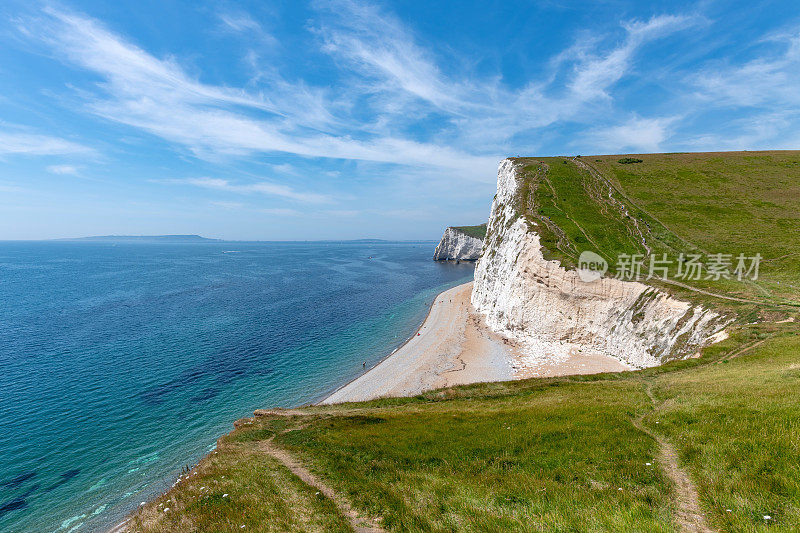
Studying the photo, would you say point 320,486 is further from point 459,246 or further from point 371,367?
point 459,246

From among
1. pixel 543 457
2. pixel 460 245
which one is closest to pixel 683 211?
pixel 543 457

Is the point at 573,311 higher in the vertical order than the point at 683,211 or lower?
lower

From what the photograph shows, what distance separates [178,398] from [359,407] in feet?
85.7

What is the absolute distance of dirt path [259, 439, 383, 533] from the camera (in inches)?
377

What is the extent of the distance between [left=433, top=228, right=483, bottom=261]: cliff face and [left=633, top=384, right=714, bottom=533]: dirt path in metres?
176

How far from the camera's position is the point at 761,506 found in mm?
6562

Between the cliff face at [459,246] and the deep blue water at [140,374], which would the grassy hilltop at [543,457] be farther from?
the cliff face at [459,246]

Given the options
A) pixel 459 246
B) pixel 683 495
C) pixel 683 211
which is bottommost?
pixel 683 495

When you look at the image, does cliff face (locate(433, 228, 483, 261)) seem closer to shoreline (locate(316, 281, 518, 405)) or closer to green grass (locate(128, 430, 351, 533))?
shoreline (locate(316, 281, 518, 405))

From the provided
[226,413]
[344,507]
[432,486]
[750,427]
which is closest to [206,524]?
[344,507]

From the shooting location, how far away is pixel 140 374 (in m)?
42.9

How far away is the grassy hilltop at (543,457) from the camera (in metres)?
7.84

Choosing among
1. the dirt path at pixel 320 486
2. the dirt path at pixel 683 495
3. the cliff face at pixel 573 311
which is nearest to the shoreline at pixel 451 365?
the cliff face at pixel 573 311

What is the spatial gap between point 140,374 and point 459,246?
164 meters
